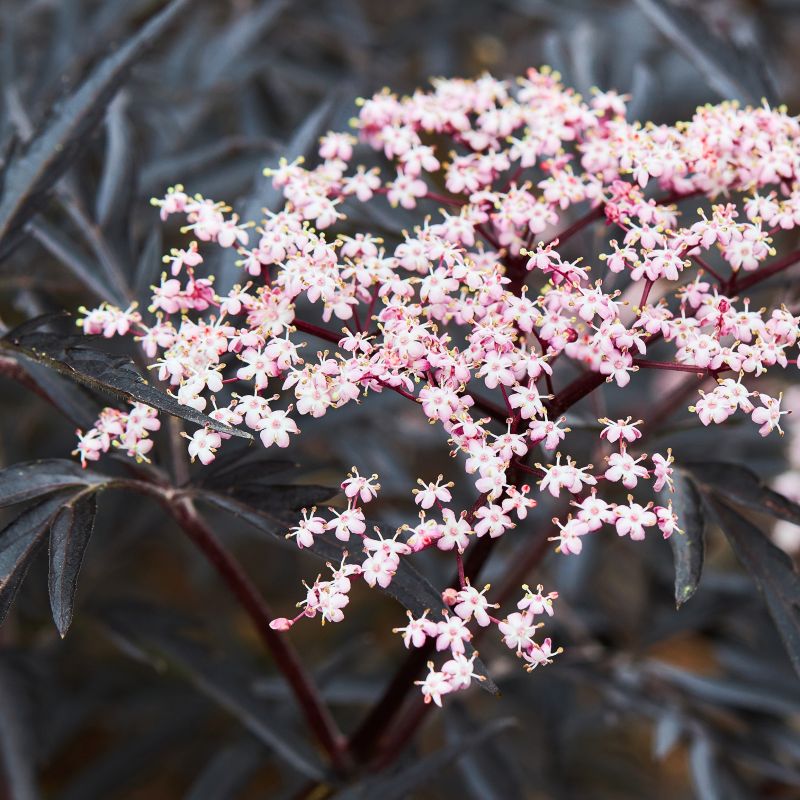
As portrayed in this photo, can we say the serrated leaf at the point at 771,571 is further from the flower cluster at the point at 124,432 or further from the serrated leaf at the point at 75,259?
the serrated leaf at the point at 75,259

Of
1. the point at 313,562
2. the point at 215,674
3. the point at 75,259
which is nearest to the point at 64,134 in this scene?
the point at 75,259

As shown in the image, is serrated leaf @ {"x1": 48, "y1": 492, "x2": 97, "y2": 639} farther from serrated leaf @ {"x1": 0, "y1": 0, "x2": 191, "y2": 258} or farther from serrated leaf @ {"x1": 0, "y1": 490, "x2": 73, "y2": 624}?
serrated leaf @ {"x1": 0, "y1": 0, "x2": 191, "y2": 258}

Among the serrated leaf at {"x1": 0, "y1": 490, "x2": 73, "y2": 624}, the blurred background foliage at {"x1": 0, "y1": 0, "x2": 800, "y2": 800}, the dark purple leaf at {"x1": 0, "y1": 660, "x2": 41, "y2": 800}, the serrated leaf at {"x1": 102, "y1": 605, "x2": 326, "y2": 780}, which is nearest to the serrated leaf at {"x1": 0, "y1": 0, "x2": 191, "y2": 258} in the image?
the blurred background foliage at {"x1": 0, "y1": 0, "x2": 800, "y2": 800}

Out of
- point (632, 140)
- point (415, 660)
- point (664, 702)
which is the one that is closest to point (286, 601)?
point (664, 702)

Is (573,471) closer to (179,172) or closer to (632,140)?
(632,140)

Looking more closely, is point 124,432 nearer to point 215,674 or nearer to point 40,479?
point 40,479

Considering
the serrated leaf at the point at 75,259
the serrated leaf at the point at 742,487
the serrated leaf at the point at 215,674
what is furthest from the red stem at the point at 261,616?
the serrated leaf at the point at 742,487
